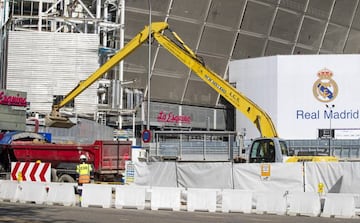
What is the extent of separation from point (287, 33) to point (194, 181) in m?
33.0

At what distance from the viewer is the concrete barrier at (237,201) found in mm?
20734

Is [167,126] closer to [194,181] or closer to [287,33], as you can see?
[287,33]

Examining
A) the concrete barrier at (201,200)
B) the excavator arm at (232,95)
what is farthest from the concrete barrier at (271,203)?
the excavator arm at (232,95)

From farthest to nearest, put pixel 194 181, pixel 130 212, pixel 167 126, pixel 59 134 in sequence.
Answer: pixel 167 126 → pixel 59 134 → pixel 194 181 → pixel 130 212

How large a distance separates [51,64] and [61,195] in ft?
75.1

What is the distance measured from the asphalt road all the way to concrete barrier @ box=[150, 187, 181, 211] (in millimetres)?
586

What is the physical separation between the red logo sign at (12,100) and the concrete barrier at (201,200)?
Answer: 63.0 feet

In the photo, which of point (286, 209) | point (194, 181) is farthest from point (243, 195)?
point (194, 181)

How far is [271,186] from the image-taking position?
2361 centimetres

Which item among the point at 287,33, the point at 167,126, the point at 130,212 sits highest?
the point at 287,33

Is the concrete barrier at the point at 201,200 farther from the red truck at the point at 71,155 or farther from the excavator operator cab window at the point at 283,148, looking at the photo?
the red truck at the point at 71,155

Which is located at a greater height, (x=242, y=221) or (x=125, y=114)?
(x=125, y=114)

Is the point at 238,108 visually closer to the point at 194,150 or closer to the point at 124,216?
the point at 194,150

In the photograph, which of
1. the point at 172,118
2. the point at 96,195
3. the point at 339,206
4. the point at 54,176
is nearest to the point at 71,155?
the point at 54,176
